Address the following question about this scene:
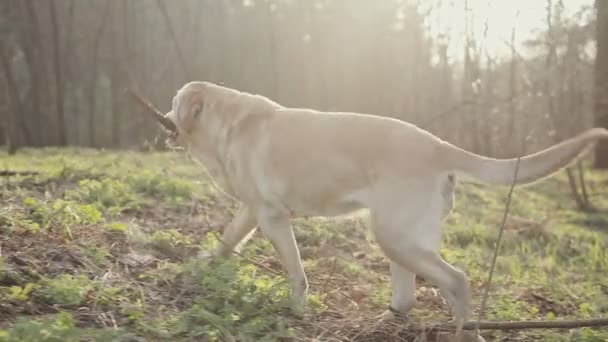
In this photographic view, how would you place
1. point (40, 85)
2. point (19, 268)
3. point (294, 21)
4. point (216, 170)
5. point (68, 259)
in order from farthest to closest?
point (294, 21)
point (40, 85)
point (216, 170)
point (68, 259)
point (19, 268)

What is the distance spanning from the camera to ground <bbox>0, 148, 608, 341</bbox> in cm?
365

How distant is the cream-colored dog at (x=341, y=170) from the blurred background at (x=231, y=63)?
1246cm

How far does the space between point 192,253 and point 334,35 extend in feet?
→ 101

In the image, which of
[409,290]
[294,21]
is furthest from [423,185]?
[294,21]

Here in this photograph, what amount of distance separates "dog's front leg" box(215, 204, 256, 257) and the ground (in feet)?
0.47

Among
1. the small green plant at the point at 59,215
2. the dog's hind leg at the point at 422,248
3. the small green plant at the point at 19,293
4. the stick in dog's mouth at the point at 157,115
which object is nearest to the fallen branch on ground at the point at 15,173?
the small green plant at the point at 59,215

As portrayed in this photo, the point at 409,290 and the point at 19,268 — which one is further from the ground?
the point at 19,268

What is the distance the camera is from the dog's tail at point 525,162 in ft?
12.7

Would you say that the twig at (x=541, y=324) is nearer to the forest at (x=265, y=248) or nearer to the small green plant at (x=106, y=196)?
the forest at (x=265, y=248)

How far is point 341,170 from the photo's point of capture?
439 centimetres

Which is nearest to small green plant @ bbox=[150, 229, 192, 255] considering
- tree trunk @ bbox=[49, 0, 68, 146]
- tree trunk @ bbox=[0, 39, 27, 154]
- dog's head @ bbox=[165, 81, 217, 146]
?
dog's head @ bbox=[165, 81, 217, 146]

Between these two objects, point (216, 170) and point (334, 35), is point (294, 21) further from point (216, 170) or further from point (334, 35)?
point (216, 170)

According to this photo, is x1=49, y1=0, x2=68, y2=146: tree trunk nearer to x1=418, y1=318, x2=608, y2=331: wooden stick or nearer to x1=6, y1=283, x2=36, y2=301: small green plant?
x1=6, y1=283, x2=36, y2=301: small green plant

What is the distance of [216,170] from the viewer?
17.4 feet
